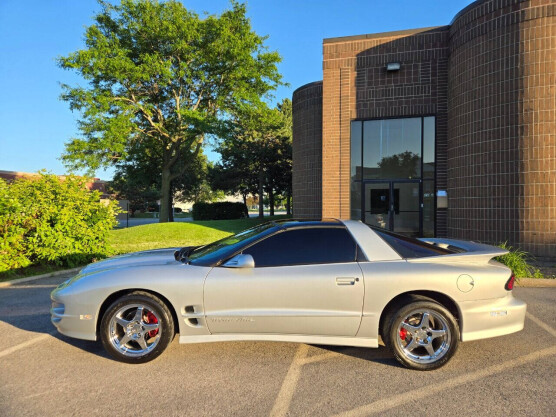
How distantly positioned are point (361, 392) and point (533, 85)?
880 cm

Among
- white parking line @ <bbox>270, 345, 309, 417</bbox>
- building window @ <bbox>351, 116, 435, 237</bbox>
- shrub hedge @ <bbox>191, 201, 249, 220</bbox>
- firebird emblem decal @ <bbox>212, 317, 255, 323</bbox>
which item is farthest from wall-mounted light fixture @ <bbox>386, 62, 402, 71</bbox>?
shrub hedge @ <bbox>191, 201, 249, 220</bbox>

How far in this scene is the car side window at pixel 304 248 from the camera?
333 centimetres

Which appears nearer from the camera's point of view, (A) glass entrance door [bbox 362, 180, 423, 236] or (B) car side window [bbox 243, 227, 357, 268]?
(B) car side window [bbox 243, 227, 357, 268]

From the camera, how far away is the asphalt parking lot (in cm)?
254

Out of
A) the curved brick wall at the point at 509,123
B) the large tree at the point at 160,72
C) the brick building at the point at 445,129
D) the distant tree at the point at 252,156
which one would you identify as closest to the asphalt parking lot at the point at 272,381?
the curved brick wall at the point at 509,123

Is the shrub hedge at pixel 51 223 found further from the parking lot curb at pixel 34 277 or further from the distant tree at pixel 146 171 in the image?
the distant tree at pixel 146 171

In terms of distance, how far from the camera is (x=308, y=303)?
3195mm

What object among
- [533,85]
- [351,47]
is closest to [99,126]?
[351,47]

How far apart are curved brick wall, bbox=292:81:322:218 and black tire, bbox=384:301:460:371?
9.69 m

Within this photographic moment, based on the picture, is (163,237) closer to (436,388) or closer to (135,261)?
(135,261)

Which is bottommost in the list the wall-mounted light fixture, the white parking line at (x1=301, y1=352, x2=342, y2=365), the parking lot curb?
the white parking line at (x1=301, y1=352, x2=342, y2=365)

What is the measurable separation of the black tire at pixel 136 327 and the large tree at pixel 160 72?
666 inches

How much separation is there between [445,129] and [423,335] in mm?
9310

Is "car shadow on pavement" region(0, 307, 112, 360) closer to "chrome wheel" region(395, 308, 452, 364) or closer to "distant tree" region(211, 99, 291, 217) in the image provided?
"chrome wheel" region(395, 308, 452, 364)
